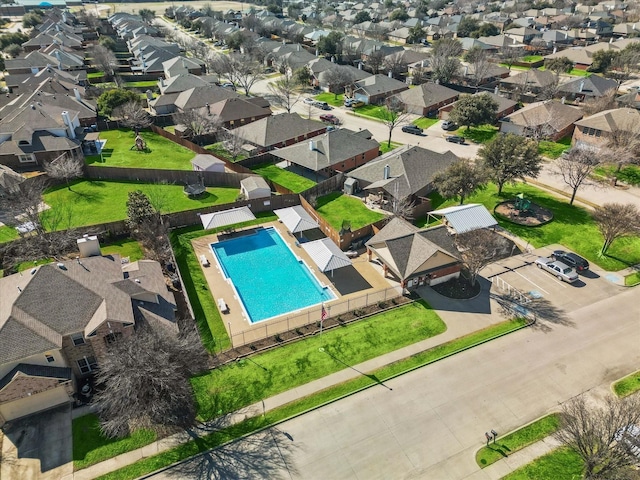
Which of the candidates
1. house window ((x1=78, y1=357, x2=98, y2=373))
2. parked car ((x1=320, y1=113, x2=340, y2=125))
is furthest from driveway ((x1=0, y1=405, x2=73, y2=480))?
parked car ((x1=320, y1=113, x2=340, y2=125))

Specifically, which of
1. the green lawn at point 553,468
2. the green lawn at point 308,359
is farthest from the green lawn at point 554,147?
the green lawn at point 553,468

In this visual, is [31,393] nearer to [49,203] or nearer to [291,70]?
[49,203]

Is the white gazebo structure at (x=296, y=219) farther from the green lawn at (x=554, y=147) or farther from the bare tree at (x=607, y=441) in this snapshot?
the green lawn at (x=554, y=147)

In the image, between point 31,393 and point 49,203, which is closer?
point 31,393

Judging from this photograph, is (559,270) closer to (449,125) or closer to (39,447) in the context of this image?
(449,125)

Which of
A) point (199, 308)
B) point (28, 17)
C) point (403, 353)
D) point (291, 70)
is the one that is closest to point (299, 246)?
point (199, 308)

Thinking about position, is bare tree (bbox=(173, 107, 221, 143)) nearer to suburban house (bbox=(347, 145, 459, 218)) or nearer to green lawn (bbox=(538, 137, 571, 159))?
suburban house (bbox=(347, 145, 459, 218))
